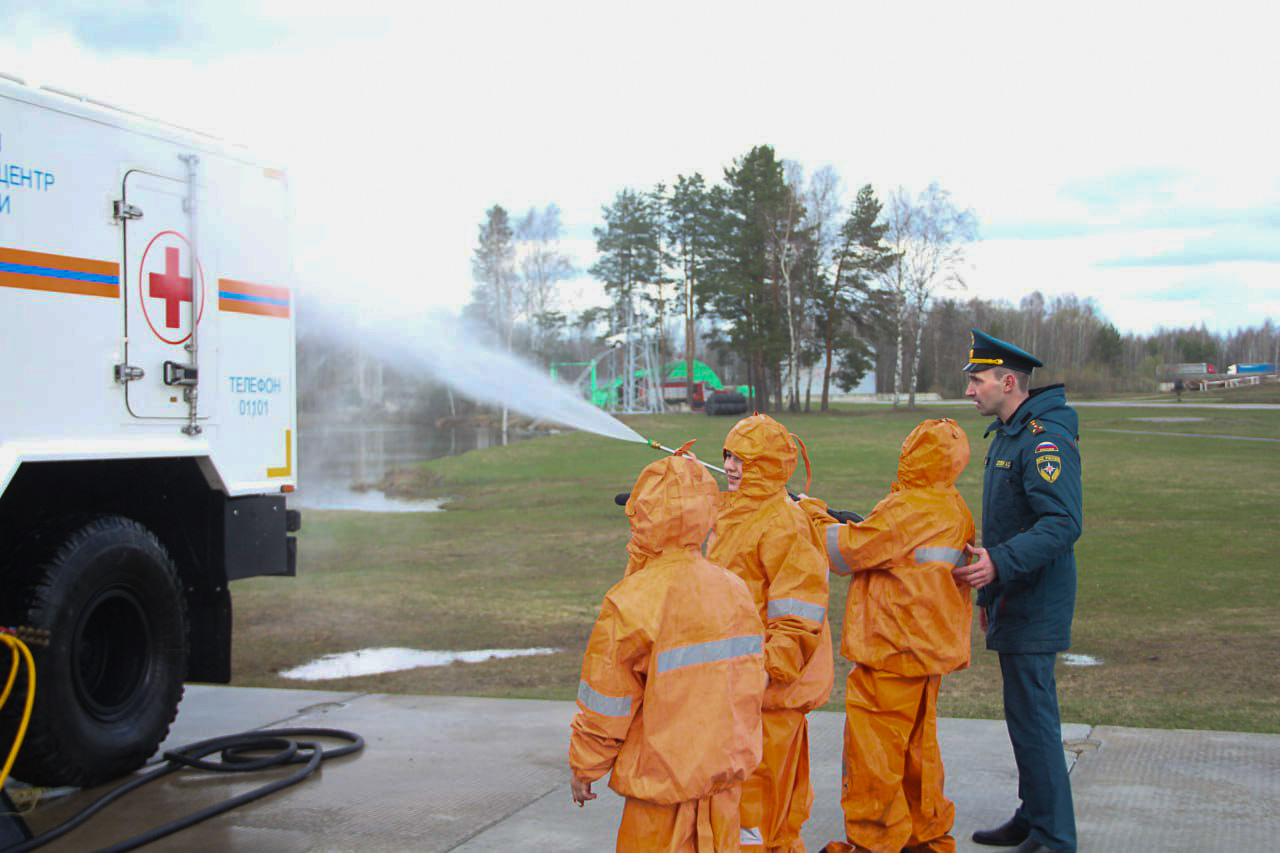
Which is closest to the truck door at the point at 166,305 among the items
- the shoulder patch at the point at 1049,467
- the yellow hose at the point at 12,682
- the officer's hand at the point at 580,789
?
the yellow hose at the point at 12,682

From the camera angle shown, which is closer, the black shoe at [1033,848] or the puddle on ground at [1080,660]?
the black shoe at [1033,848]

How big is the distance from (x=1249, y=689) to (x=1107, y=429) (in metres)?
28.1

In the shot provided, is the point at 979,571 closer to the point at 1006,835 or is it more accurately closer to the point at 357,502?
the point at 1006,835

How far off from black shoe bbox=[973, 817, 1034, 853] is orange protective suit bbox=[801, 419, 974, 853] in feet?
0.88

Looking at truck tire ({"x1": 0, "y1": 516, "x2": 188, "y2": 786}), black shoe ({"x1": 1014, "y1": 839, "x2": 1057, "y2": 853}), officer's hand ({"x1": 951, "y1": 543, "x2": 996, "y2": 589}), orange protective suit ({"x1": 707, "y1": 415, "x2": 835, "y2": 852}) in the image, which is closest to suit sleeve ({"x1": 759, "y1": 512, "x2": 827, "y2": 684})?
orange protective suit ({"x1": 707, "y1": 415, "x2": 835, "y2": 852})

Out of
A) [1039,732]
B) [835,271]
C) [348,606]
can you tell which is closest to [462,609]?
[348,606]

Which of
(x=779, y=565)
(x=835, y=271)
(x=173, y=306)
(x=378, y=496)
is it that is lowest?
(x=378, y=496)

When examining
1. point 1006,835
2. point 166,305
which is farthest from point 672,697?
point 166,305

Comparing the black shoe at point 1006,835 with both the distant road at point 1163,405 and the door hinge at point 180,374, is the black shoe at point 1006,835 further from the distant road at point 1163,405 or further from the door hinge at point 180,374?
the distant road at point 1163,405

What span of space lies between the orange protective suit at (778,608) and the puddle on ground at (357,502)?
18217 mm

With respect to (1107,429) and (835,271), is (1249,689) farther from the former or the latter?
(835,271)

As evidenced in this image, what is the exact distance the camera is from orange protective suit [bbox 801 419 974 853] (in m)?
4.01

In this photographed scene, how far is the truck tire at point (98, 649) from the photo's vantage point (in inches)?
182

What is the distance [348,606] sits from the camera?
37.6 ft
